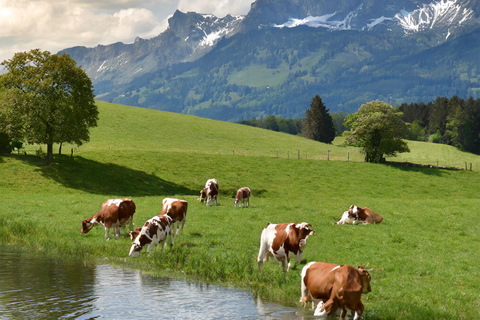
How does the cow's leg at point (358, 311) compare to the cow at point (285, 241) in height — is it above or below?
below

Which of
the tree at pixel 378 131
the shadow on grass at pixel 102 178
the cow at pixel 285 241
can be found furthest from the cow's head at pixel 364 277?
the tree at pixel 378 131

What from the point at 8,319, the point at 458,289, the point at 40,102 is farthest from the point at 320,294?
the point at 40,102

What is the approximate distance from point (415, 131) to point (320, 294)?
6905 inches

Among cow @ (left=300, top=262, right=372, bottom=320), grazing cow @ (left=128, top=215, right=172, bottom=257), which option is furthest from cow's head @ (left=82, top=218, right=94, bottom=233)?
cow @ (left=300, top=262, right=372, bottom=320)

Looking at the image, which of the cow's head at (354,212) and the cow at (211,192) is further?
the cow at (211,192)

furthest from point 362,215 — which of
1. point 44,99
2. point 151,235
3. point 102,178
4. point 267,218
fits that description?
point 44,99

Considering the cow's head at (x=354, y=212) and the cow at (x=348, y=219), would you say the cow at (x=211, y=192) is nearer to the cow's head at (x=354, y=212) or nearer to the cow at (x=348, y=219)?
the cow at (x=348, y=219)

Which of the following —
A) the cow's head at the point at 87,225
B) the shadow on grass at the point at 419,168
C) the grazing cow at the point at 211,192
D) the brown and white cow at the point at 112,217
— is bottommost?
the cow's head at the point at 87,225

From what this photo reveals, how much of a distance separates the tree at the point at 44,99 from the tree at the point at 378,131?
4107 centimetres

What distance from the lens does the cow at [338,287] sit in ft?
40.9

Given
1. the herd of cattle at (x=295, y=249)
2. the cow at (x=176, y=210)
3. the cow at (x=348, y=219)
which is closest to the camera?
the herd of cattle at (x=295, y=249)

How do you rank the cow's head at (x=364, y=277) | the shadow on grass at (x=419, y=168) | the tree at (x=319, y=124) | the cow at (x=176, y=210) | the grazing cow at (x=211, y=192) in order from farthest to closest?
the tree at (x=319, y=124), the shadow on grass at (x=419, y=168), the grazing cow at (x=211, y=192), the cow at (x=176, y=210), the cow's head at (x=364, y=277)

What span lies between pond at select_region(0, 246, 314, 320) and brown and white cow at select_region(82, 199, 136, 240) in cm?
542

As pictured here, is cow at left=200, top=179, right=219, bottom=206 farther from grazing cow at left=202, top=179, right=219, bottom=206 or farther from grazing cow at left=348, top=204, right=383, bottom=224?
grazing cow at left=348, top=204, right=383, bottom=224
